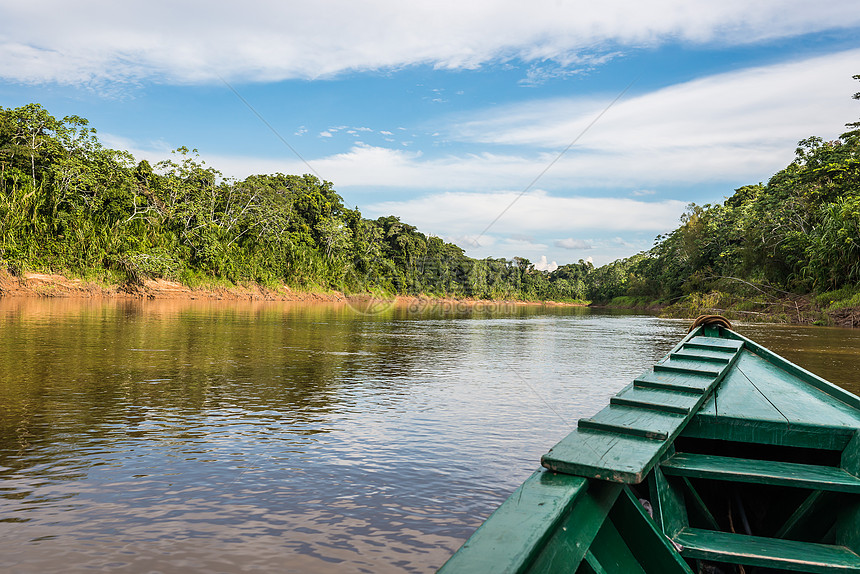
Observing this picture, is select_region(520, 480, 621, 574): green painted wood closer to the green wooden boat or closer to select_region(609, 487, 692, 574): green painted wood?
the green wooden boat

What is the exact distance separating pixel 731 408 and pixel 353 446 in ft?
11.1

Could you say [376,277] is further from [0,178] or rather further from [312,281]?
[0,178]

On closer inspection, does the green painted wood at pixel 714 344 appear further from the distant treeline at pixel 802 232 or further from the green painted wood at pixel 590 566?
the distant treeline at pixel 802 232

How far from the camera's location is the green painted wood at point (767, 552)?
2361 millimetres

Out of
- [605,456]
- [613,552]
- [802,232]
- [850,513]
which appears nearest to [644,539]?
[613,552]

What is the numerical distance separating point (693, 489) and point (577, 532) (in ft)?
5.86

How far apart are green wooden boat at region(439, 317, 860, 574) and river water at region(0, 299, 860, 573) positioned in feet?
4.33

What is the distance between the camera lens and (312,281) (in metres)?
59.1

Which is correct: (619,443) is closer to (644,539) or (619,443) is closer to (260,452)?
(644,539)

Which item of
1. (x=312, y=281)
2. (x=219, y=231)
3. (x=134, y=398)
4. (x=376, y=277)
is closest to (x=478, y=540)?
(x=134, y=398)

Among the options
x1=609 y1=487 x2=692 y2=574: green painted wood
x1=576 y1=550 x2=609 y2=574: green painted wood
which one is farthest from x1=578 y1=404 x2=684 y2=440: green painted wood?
x1=576 y1=550 x2=609 y2=574: green painted wood

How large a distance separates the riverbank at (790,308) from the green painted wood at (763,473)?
27.9 m

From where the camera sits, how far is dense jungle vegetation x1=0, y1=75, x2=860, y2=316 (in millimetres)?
31375

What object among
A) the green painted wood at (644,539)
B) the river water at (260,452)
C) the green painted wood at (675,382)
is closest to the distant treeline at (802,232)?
the river water at (260,452)
